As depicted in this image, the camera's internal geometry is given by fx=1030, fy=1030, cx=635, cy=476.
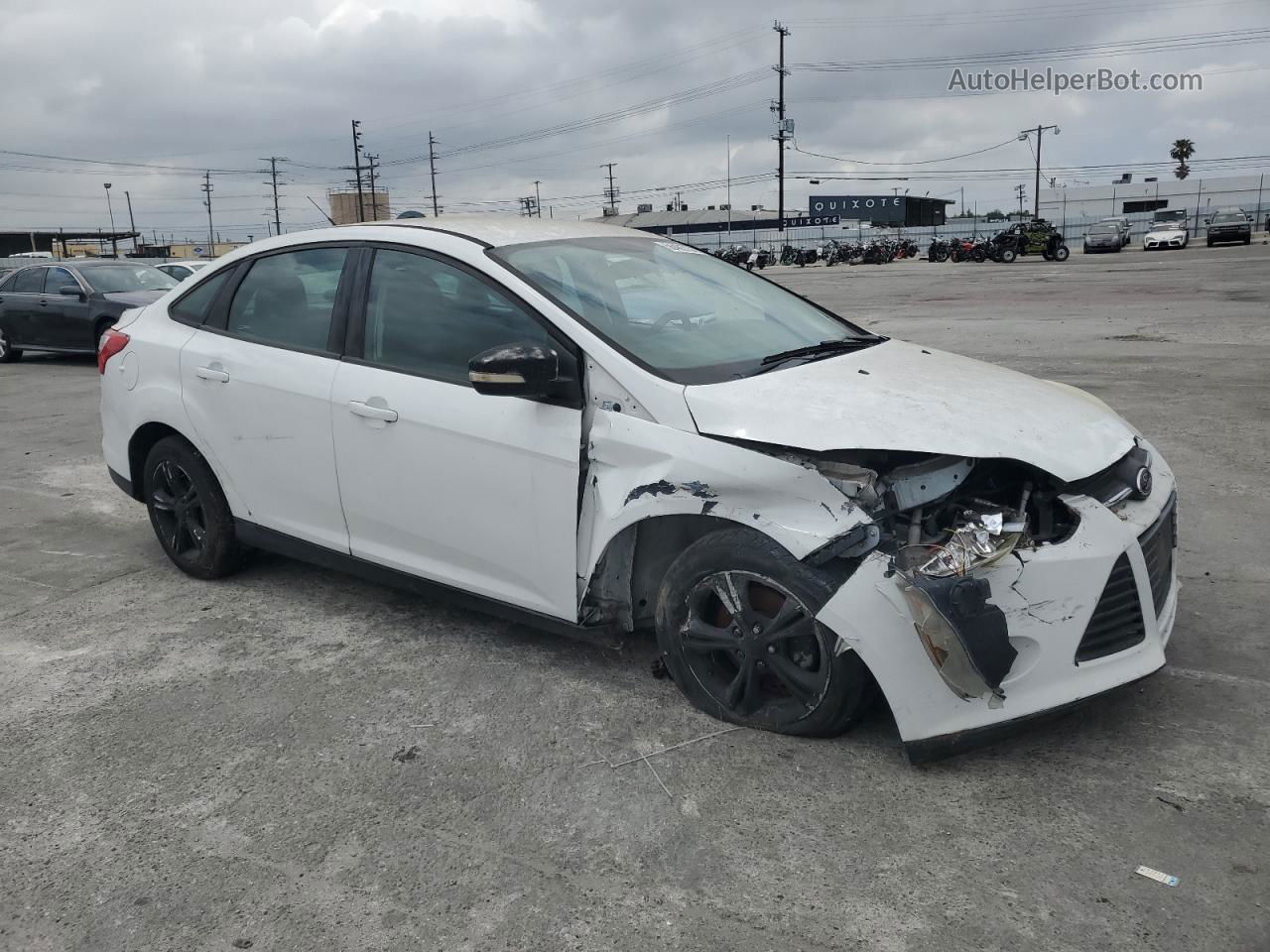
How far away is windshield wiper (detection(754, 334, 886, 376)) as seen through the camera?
350cm

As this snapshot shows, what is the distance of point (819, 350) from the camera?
3.76 meters

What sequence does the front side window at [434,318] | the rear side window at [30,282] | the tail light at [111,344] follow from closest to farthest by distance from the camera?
the front side window at [434,318], the tail light at [111,344], the rear side window at [30,282]

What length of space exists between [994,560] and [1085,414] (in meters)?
0.89

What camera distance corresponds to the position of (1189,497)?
555 cm

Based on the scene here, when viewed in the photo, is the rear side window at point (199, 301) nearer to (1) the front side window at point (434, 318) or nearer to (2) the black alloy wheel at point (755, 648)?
(1) the front side window at point (434, 318)

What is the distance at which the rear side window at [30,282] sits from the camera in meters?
14.6

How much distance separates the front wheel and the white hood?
35 centimetres

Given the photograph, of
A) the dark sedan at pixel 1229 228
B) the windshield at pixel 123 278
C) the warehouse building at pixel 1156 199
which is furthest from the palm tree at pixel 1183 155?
the windshield at pixel 123 278

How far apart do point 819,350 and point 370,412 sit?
1.65 meters

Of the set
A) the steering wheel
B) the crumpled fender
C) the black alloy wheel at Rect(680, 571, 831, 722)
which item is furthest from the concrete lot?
the steering wheel

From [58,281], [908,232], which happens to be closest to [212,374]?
[58,281]

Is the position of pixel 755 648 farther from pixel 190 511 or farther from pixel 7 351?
pixel 7 351

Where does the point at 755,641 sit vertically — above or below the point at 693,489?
below

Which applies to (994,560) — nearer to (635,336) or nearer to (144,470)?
(635,336)
